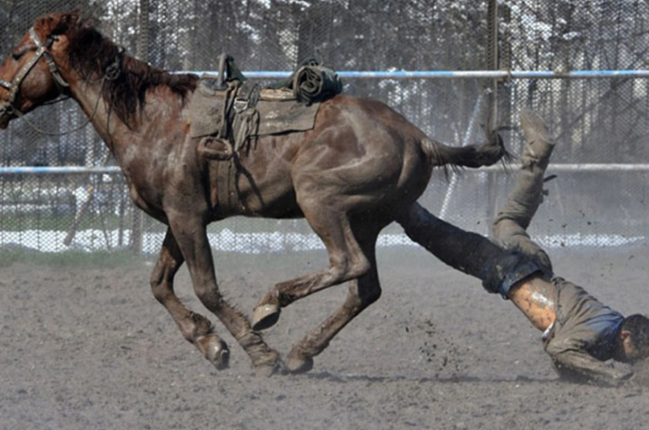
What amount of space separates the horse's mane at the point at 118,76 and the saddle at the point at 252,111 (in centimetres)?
25

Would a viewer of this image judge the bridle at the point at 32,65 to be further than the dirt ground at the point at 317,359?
Yes

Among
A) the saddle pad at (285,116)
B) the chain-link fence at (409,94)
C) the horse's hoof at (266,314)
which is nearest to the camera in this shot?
the horse's hoof at (266,314)

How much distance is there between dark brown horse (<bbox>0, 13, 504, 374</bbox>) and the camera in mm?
5785

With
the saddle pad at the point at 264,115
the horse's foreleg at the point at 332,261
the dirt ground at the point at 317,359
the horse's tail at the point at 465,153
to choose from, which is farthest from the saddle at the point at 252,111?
the dirt ground at the point at 317,359

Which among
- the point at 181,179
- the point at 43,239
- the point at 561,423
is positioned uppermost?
the point at 181,179

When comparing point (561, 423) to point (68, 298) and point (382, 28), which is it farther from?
point (382, 28)

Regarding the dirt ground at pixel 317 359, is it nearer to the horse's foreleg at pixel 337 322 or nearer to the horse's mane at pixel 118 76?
the horse's foreleg at pixel 337 322

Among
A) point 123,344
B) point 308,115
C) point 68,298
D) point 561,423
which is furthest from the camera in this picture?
point 68,298

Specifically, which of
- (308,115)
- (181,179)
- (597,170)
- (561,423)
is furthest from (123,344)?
(597,170)

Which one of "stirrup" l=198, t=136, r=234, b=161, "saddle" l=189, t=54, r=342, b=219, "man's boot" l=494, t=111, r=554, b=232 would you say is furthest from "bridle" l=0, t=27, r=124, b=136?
"man's boot" l=494, t=111, r=554, b=232

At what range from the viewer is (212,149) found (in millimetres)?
5945

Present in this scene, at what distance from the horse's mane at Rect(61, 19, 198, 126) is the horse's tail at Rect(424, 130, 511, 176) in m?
1.42

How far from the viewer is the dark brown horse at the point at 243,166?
19.0ft

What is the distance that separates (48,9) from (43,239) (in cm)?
217
